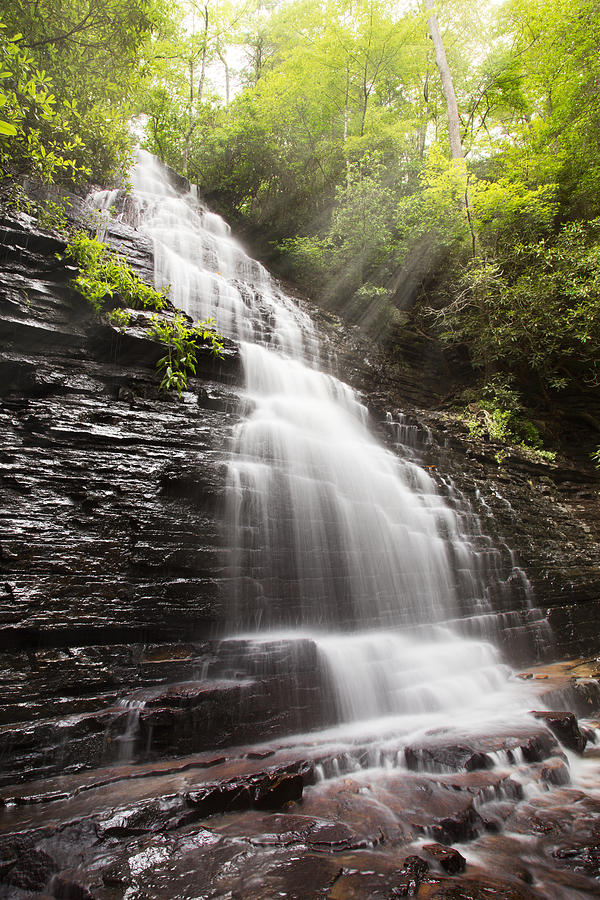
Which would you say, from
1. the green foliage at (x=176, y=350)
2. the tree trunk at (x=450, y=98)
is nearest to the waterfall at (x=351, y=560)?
the green foliage at (x=176, y=350)

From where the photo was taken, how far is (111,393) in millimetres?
5293

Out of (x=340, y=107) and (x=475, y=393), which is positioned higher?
(x=340, y=107)

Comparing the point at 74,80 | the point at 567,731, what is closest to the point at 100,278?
the point at 74,80

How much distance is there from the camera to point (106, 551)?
3.98 meters

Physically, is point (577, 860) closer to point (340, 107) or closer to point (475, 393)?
point (475, 393)

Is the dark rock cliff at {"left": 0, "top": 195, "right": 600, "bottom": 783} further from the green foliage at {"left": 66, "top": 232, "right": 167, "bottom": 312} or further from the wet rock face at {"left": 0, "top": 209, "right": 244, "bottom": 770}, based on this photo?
the green foliage at {"left": 66, "top": 232, "right": 167, "bottom": 312}

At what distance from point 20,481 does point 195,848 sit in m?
3.29

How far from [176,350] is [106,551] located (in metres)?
3.20

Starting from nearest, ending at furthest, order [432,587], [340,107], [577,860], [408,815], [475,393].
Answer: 1. [577,860]
2. [408,815]
3. [432,587]
4. [475,393]
5. [340,107]

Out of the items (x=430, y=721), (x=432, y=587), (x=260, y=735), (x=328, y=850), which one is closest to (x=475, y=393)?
(x=432, y=587)

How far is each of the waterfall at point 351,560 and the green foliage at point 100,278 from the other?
2090mm

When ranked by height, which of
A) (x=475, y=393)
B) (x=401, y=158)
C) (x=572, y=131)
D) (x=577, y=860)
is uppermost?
(x=401, y=158)

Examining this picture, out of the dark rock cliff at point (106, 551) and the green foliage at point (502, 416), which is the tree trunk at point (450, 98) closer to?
the green foliage at point (502, 416)

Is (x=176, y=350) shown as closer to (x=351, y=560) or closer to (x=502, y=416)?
(x=351, y=560)
